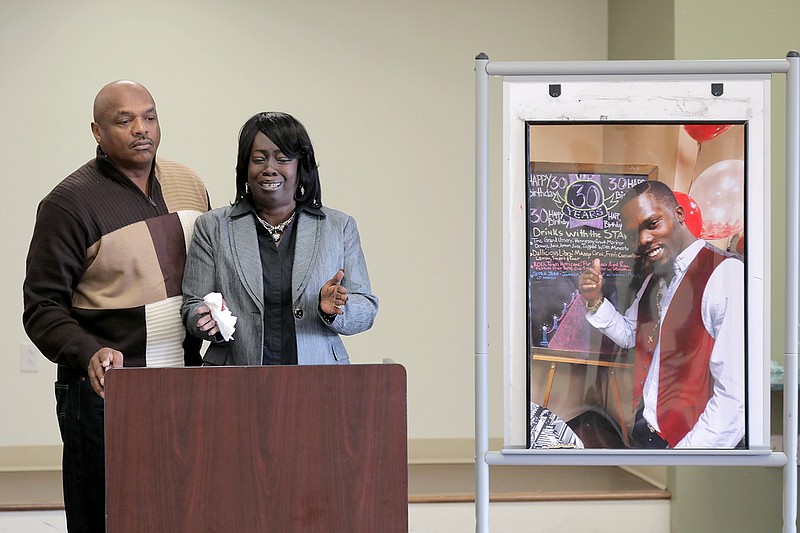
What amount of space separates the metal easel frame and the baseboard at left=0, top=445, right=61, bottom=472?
9.13 feet

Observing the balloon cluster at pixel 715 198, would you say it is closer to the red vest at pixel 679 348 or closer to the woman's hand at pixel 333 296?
the red vest at pixel 679 348

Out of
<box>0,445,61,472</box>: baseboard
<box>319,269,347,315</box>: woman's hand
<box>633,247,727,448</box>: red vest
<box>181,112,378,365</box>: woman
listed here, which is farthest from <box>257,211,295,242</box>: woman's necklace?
<box>0,445,61,472</box>: baseboard

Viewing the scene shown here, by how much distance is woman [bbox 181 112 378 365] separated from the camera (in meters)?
2.07

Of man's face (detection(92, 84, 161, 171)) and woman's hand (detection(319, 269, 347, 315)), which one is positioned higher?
man's face (detection(92, 84, 161, 171))

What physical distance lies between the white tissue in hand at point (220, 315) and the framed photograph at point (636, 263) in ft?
1.91

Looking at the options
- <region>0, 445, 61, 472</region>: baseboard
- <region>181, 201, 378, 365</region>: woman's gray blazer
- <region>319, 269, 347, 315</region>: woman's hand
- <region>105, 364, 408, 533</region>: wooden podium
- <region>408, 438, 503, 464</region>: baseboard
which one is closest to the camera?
<region>105, 364, 408, 533</region>: wooden podium

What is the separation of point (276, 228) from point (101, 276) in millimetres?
418

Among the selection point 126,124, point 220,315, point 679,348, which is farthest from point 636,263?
point 126,124

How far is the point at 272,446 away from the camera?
1.68m

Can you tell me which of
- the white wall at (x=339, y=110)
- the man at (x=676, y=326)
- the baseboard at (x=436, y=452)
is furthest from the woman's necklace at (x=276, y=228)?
the baseboard at (x=436, y=452)

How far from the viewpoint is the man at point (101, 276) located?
7.06 feet

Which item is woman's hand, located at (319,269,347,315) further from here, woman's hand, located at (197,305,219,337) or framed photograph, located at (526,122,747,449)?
framed photograph, located at (526,122,747,449)

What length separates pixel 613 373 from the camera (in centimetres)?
203

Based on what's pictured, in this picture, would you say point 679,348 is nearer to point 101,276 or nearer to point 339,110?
point 101,276
